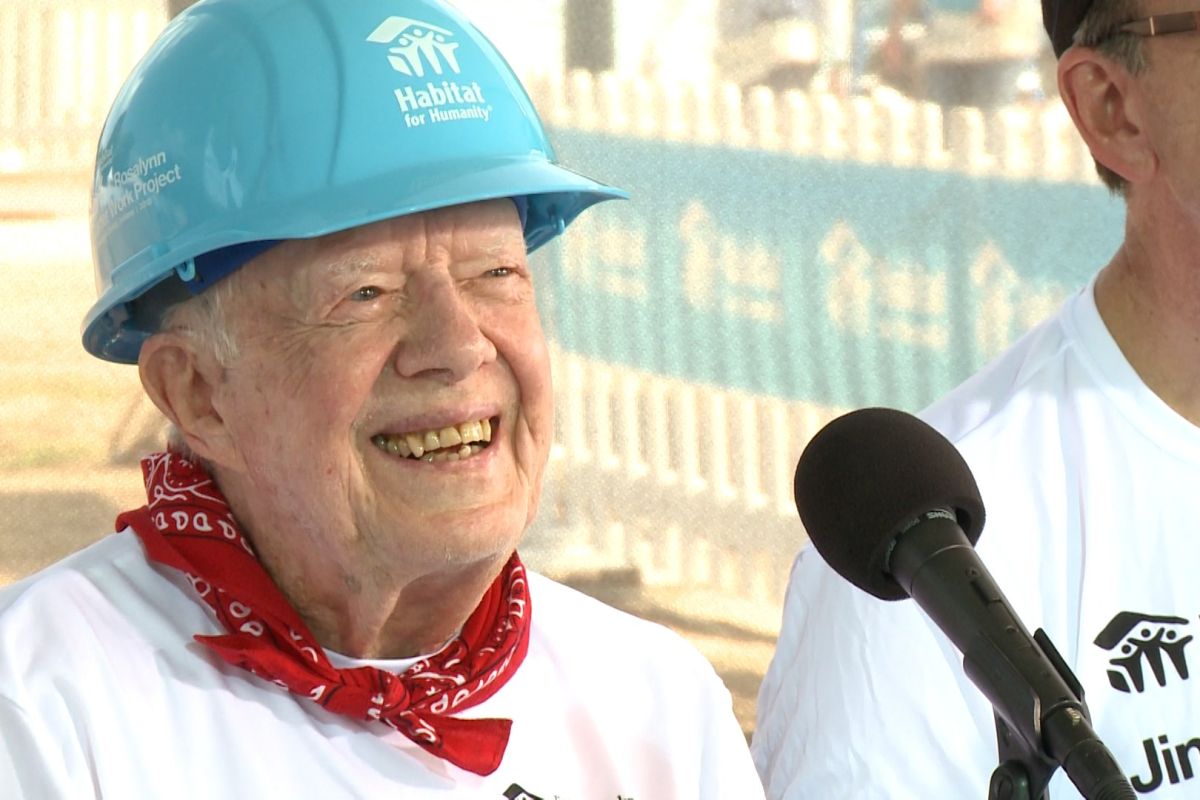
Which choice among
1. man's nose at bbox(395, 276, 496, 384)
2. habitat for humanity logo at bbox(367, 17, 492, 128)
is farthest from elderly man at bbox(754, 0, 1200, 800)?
habitat for humanity logo at bbox(367, 17, 492, 128)

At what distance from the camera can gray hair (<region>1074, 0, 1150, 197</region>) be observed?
2805 mm

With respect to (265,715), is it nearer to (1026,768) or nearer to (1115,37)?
(1026,768)

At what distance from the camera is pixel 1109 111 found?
9.49 feet

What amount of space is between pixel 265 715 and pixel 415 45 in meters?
0.80

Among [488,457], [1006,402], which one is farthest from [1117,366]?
[488,457]

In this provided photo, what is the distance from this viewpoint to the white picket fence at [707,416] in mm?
4301

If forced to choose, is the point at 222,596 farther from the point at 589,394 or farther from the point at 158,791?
the point at 589,394

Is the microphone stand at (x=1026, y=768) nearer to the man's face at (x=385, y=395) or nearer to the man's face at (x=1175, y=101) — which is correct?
the man's face at (x=385, y=395)

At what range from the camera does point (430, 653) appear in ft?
7.61

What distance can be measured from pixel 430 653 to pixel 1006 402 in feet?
3.20

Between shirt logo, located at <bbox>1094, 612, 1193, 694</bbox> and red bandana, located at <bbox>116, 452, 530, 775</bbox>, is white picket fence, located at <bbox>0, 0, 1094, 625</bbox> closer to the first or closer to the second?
shirt logo, located at <bbox>1094, 612, 1193, 694</bbox>

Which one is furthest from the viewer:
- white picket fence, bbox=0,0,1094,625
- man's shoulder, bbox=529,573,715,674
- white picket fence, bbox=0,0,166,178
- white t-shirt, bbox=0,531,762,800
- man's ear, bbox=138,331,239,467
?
white picket fence, bbox=0,0,1094,625

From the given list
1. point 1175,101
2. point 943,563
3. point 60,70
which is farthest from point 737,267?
point 943,563

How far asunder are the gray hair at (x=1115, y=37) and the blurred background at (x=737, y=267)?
1506mm
